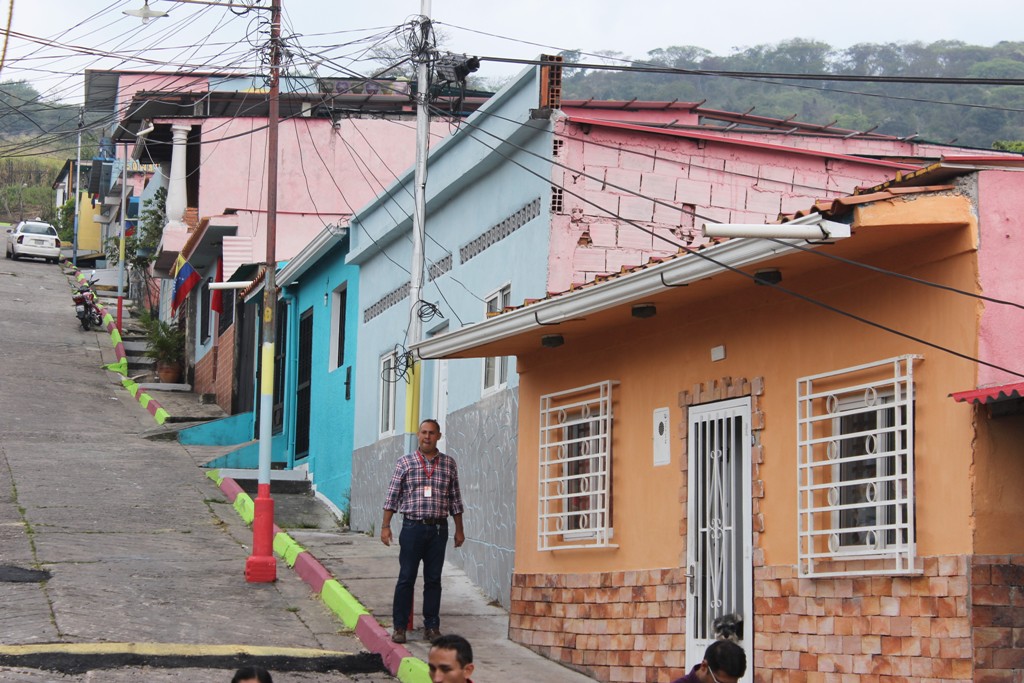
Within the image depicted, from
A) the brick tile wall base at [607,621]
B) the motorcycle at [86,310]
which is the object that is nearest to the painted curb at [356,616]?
the brick tile wall base at [607,621]

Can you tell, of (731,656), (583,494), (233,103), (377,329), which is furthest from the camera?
(233,103)

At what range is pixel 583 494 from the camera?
10695 mm

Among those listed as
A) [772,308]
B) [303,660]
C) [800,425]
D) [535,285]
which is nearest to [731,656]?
[800,425]

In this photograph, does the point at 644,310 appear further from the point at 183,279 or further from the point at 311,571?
the point at 183,279

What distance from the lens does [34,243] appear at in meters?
53.7

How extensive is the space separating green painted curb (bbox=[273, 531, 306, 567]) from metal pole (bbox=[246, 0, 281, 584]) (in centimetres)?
41

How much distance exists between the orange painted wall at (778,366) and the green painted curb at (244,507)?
5957 mm

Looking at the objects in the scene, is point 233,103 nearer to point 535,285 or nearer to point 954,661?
point 535,285

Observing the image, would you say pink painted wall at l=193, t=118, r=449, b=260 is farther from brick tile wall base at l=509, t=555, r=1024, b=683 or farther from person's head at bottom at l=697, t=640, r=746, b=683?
person's head at bottom at l=697, t=640, r=746, b=683

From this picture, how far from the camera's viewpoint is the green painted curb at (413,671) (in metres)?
9.76

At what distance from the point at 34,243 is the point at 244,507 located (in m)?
→ 39.6

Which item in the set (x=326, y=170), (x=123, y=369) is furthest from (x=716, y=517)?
(x=123, y=369)

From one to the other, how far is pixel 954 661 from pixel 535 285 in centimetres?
612

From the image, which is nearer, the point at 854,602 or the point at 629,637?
the point at 854,602
